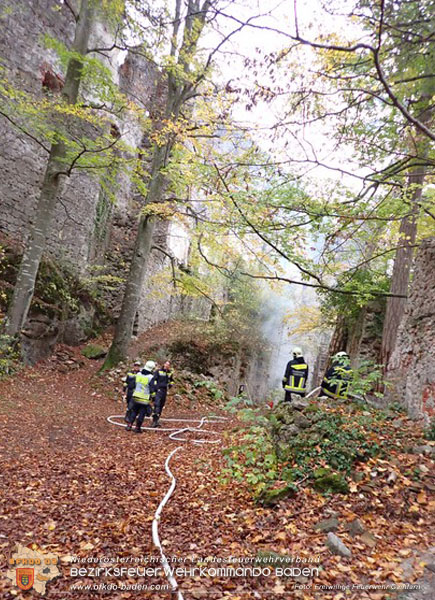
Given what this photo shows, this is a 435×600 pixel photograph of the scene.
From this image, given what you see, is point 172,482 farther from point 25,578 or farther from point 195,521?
point 25,578

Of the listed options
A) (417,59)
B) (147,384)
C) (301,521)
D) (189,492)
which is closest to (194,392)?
(147,384)

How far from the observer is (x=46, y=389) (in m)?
8.12

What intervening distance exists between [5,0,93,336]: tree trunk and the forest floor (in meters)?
3.81

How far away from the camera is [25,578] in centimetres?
235

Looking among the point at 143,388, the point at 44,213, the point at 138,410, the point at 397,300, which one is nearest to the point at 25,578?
the point at 143,388

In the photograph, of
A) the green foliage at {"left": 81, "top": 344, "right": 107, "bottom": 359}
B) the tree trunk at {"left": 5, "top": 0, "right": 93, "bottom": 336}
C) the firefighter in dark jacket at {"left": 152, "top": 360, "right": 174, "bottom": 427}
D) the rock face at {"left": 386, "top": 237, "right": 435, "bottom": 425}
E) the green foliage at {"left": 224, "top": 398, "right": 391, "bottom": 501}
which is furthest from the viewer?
the green foliage at {"left": 81, "top": 344, "right": 107, "bottom": 359}

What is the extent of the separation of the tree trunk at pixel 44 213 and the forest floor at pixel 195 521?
3.81 metres

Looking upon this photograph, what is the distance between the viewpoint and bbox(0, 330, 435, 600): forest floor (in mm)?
2326

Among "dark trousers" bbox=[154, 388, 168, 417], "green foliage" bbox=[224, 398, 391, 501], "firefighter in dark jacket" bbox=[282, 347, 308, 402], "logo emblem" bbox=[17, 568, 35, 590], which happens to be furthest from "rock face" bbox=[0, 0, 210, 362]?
"logo emblem" bbox=[17, 568, 35, 590]

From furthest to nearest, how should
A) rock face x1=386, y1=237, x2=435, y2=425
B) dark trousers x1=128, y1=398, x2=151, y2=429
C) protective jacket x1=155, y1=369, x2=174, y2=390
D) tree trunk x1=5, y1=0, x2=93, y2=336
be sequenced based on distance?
tree trunk x1=5, y1=0, x2=93, y2=336
protective jacket x1=155, y1=369, x2=174, y2=390
dark trousers x1=128, y1=398, x2=151, y2=429
rock face x1=386, y1=237, x2=435, y2=425

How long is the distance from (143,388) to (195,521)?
388 cm

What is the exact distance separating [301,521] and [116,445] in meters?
3.75

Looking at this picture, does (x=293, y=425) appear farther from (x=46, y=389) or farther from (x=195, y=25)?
(x=195, y=25)

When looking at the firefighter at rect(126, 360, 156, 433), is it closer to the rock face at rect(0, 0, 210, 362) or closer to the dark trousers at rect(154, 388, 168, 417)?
the dark trousers at rect(154, 388, 168, 417)
